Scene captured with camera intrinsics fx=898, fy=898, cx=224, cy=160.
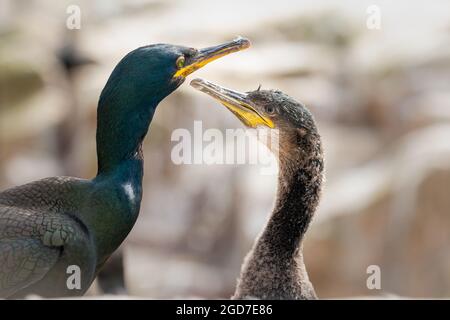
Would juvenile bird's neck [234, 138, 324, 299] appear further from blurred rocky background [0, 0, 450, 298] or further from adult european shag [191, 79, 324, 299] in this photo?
blurred rocky background [0, 0, 450, 298]

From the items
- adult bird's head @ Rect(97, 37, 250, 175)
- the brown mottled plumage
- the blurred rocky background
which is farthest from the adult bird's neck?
the blurred rocky background

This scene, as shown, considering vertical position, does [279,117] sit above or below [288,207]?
above

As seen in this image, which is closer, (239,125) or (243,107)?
(243,107)

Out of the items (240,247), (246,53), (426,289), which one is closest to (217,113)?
(240,247)

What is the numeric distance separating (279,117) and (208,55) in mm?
410

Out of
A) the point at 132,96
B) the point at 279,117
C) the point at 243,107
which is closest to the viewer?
the point at 132,96

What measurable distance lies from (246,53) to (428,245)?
186 inches

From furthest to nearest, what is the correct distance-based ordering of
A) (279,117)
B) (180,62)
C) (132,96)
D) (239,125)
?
1. (239,125)
2. (279,117)
3. (180,62)
4. (132,96)

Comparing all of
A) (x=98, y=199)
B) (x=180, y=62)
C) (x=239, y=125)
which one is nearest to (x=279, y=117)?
(x=180, y=62)

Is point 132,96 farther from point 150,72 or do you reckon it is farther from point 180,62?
point 180,62

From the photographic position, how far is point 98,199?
3484 millimetres

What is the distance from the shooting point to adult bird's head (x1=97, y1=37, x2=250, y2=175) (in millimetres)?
3451
